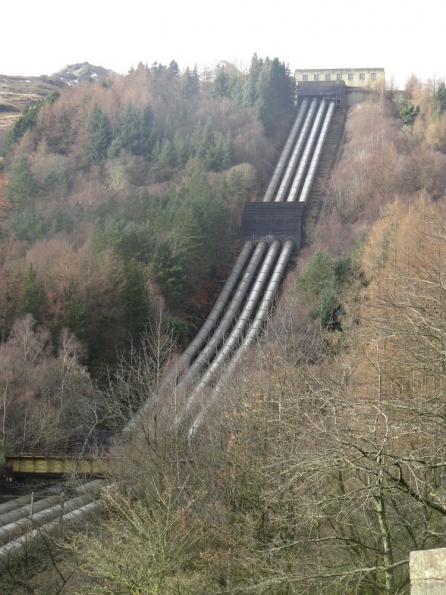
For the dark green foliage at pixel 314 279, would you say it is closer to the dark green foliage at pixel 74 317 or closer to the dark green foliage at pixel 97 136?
the dark green foliage at pixel 74 317

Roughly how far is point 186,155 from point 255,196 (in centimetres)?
606

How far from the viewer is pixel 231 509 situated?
629 inches

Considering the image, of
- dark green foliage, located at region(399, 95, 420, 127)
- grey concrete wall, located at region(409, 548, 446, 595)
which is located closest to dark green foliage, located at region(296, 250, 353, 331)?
dark green foliage, located at region(399, 95, 420, 127)

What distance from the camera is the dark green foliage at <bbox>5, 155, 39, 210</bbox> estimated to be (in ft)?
190

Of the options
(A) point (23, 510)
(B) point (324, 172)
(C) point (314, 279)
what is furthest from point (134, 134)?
(A) point (23, 510)

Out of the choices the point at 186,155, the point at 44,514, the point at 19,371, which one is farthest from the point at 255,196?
the point at 44,514

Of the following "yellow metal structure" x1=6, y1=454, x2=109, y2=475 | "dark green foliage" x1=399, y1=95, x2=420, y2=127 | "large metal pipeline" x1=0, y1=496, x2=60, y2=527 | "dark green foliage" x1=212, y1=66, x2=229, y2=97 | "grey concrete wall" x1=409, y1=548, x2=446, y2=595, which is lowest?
"yellow metal structure" x1=6, y1=454, x2=109, y2=475

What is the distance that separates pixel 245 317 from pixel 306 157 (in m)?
25.2

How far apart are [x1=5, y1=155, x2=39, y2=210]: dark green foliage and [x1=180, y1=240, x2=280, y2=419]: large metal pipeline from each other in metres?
15.9

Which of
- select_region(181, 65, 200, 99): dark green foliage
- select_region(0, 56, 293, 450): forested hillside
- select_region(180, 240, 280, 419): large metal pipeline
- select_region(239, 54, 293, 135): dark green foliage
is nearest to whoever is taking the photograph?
select_region(180, 240, 280, 419): large metal pipeline

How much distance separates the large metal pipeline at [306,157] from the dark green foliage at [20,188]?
56.3 feet

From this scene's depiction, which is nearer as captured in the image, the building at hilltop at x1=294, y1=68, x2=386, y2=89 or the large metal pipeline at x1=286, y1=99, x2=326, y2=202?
the large metal pipeline at x1=286, y1=99, x2=326, y2=202

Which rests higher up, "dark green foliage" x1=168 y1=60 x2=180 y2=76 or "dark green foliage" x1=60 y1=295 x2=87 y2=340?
"dark green foliage" x1=168 y1=60 x2=180 y2=76

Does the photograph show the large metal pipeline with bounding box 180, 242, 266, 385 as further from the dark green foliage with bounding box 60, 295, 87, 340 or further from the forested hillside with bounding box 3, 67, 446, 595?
the dark green foliage with bounding box 60, 295, 87, 340
